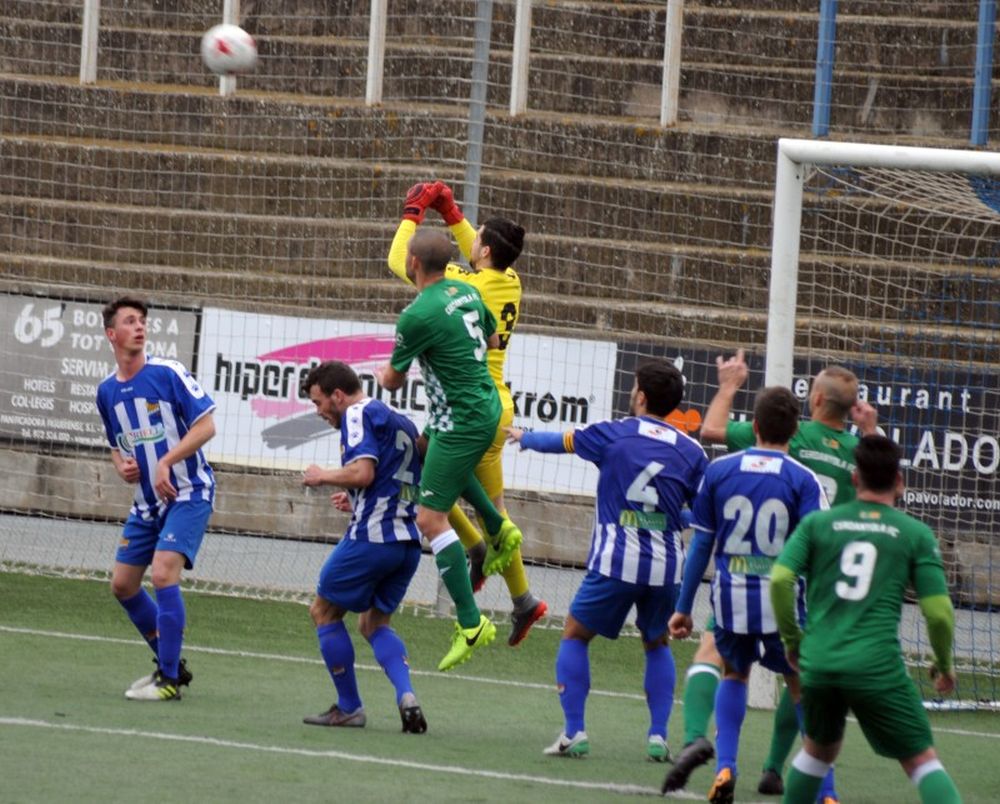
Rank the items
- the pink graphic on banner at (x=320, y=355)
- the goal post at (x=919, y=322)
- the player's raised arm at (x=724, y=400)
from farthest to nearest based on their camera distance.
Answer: the pink graphic on banner at (x=320, y=355)
the goal post at (x=919, y=322)
the player's raised arm at (x=724, y=400)

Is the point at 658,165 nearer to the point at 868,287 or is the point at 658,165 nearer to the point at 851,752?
the point at 868,287

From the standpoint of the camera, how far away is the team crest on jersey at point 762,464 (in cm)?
673

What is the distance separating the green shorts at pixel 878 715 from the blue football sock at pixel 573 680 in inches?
74.0

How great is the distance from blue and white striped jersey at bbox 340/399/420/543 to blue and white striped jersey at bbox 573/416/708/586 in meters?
0.99

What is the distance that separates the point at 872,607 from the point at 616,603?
201 centimetres

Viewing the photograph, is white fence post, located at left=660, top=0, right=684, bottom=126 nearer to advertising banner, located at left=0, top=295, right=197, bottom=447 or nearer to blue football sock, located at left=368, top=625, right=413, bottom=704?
advertising banner, located at left=0, top=295, right=197, bottom=447

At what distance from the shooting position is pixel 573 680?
7555mm

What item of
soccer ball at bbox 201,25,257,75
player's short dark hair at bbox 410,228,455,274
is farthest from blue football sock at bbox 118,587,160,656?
soccer ball at bbox 201,25,257,75

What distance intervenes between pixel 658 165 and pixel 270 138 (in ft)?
12.6

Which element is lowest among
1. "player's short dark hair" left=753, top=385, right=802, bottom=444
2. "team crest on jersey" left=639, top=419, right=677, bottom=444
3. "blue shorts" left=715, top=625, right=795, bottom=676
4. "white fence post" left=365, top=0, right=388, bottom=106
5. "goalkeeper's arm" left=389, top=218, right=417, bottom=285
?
"blue shorts" left=715, top=625, right=795, bottom=676

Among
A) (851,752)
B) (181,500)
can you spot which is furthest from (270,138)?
(851,752)

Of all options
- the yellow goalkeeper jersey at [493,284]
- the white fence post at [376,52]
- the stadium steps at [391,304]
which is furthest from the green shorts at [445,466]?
the white fence post at [376,52]

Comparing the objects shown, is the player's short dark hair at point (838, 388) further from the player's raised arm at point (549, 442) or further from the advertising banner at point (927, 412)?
the advertising banner at point (927, 412)

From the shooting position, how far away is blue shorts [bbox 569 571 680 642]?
7469 mm
